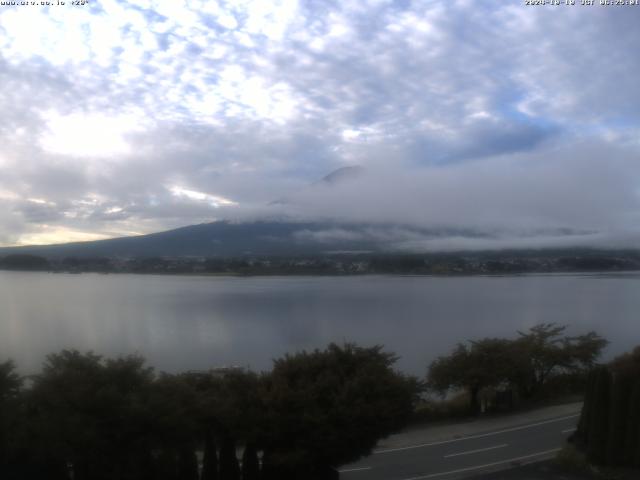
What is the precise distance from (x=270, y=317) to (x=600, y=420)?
21.5 m

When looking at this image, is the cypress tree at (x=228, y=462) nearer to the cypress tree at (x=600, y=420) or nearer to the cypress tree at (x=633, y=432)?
the cypress tree at (x=600, y=420)

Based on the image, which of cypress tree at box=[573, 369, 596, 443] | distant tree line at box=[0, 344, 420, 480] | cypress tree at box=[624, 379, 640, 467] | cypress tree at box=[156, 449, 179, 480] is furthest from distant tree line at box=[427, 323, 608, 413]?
cypress tree at box=[156, 449, 179, 480]

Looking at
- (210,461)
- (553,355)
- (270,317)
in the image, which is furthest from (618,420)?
(270,317)

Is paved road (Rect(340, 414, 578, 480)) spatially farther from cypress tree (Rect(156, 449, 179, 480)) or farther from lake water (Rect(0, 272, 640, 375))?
lake water (Rect(0, 272, 640, 375))

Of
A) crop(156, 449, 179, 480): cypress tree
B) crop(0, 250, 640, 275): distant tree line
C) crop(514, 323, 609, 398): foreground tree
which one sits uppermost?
crop(0, 250, 640, 275): distant tree line

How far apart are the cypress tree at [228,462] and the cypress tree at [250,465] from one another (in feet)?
0.45

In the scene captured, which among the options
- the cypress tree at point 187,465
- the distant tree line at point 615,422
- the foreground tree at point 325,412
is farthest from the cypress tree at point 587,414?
the cypress tree at point 187,465

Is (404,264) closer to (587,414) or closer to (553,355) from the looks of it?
(553,355)

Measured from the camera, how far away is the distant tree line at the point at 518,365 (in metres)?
15.6

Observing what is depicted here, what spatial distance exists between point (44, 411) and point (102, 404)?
0.69 metres

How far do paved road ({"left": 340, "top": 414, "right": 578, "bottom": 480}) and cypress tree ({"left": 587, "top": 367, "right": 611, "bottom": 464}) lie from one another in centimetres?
112

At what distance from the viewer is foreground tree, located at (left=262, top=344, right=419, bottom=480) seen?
8.45m

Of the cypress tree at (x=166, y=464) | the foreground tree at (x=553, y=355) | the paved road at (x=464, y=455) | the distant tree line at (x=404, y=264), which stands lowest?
the paved road at (x=464, y=455)

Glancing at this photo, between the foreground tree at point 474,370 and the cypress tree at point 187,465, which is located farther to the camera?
the foreground tree at point 474,370
